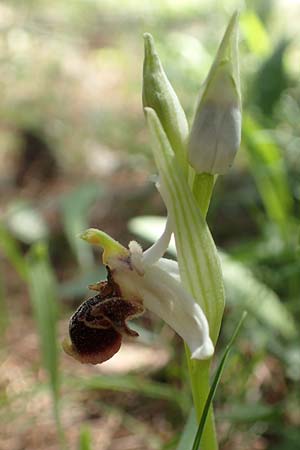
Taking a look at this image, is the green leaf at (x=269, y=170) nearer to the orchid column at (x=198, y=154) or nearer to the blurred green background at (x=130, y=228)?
the blurred green background at (x=130, y=228)

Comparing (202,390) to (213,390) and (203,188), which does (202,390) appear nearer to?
(213,390)

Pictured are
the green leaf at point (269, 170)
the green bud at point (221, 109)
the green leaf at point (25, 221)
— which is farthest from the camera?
the green leaf at point (25, 221)

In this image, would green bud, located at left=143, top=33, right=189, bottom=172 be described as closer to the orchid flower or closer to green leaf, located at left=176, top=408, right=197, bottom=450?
the orchid flower

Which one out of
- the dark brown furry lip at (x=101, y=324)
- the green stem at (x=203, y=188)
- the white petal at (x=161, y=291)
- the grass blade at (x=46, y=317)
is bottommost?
the grass blade at (x=46, y=317)

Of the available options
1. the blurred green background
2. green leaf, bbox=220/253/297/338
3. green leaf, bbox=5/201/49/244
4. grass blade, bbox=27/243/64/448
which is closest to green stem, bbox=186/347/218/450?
the blurred green background

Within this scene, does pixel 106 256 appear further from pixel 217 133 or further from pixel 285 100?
pixel 285 100

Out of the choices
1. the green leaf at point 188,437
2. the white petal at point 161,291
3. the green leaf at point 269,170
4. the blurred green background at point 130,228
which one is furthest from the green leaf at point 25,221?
the white petal at point 161,291

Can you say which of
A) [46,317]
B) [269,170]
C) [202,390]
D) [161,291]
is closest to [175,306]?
[161,291]
